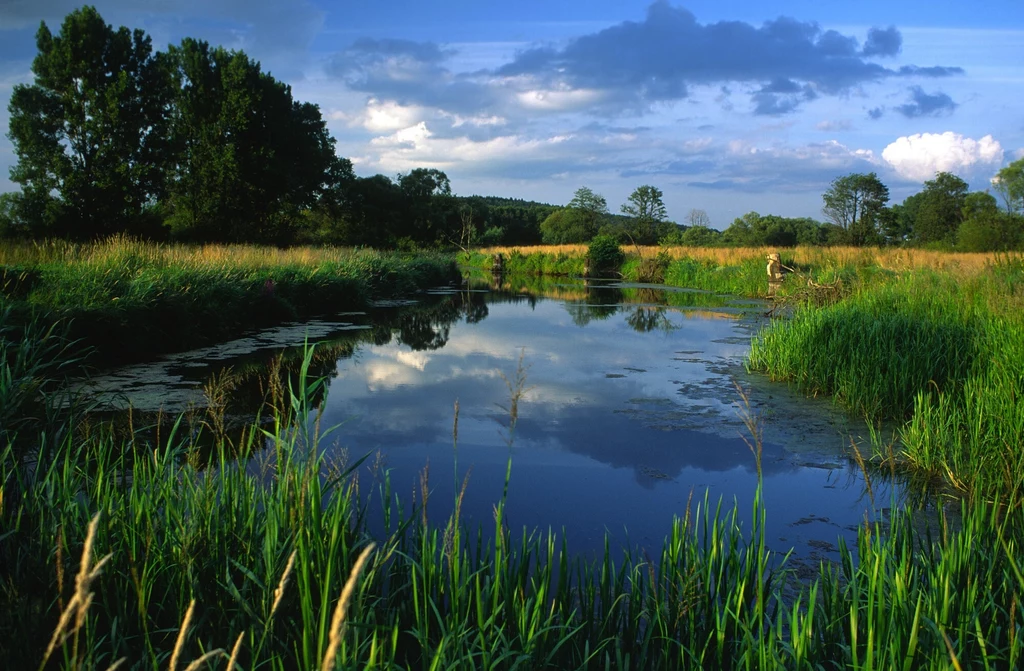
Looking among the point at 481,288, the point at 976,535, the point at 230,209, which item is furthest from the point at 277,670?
the point at 230,209

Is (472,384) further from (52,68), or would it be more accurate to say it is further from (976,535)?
(52,68)

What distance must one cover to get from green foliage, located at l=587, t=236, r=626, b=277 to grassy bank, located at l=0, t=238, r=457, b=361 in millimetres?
17830

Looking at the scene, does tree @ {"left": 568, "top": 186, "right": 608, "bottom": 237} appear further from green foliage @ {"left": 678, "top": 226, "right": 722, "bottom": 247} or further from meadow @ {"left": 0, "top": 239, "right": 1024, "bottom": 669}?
meadow @ {"left": 0, "top": 239, "right": 1024, "bottom": 669}

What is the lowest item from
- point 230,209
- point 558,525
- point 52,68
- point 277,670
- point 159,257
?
point 558,525

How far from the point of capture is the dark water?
403 centimetres

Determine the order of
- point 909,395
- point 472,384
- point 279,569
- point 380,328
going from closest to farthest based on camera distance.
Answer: point 279,569
point 909,395
point 472,384
point 380,328

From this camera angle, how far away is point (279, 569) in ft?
7.07

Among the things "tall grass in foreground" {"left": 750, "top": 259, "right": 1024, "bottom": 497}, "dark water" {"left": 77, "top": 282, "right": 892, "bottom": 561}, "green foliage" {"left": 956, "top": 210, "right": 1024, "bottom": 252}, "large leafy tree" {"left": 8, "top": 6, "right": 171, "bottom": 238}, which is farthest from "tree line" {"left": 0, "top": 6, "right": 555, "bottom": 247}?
"green foliage" {"left": 956, "top": 210, "right": 1024, "bottom": 252}

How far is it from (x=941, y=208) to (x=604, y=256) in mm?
26565

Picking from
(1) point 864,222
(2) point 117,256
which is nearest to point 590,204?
(1) point 864,222

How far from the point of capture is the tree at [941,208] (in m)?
44.8

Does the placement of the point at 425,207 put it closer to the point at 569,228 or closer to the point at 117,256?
the point at 569,228

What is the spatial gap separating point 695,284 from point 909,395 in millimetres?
20434

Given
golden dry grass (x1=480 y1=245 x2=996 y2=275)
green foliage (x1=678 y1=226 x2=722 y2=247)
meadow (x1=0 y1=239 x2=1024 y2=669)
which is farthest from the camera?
green foliage (x1=678 y1=226 x2=722 y2=247)
